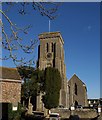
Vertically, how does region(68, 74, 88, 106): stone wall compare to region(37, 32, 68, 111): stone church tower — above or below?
below

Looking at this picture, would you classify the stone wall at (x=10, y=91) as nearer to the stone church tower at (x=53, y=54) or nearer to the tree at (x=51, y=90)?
the tree at (x=51, y=90)

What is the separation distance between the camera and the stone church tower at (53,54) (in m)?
64.4

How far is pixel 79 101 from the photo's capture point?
6700 cm

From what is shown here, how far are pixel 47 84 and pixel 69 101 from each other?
27.8 metres

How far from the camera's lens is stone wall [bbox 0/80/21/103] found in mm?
26716

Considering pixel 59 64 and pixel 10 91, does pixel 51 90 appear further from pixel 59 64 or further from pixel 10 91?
pixel 59 64

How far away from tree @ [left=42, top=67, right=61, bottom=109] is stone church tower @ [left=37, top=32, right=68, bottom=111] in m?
21.8

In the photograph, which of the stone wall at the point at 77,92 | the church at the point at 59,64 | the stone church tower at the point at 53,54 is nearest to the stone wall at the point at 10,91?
the stone church tower at the point at 53,54

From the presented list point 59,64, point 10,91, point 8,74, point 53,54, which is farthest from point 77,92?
point 10,91

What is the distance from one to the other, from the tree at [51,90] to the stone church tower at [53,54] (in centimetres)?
2185

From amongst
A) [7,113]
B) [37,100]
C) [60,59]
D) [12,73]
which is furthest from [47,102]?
[60,59]

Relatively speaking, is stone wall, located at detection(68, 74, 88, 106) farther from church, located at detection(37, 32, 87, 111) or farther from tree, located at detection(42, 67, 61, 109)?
tree, located at detection(42, 67, 61, 109)

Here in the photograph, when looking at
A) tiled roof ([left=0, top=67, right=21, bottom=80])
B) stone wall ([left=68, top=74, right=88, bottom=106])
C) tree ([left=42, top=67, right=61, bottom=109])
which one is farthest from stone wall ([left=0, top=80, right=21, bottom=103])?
stone wall ([left=68, top=74, right=88, bottom=106])

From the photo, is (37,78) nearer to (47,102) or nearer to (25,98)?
(25,98)
